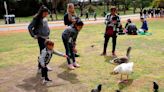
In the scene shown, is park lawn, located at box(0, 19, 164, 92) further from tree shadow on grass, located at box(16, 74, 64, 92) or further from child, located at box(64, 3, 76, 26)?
child, located at box(64, 3, 76, 26)

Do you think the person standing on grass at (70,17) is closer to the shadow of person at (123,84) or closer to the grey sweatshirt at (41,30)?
the grey sweatshirt at (41,30)

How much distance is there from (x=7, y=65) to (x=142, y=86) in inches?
198

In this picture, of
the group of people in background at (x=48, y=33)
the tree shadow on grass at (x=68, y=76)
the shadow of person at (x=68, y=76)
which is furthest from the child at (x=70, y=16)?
the shadow of person at (x=68, y=76)

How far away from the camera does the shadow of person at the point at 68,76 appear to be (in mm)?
8750

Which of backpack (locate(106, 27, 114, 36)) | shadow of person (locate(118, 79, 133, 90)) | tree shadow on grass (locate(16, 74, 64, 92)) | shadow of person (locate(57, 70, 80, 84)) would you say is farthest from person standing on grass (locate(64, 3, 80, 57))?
shadow of person (locate(118, 79, 133, 90))

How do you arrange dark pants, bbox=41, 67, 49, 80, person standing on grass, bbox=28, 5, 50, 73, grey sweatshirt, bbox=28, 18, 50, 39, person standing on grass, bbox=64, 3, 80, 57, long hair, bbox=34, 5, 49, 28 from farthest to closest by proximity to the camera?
1. person standing on grass, bbox=64, 3, 80, 57
2. grey sweatshirt, bbox=28, 18, 50, 39
3. person standing on grass, bbox=28, 5, 50, 73
4. long hair, bbox=34, 5, 49, 28
5. dark pants, bbox=41, 67, 49, 80

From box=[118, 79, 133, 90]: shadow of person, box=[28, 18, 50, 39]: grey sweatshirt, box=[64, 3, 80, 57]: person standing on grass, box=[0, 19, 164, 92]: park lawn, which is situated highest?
box=[64, 3, 80, 57]: person standing on grass

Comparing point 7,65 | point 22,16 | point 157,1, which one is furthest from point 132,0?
point 7,65

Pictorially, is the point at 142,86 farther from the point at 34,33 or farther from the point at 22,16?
the point at 22,16

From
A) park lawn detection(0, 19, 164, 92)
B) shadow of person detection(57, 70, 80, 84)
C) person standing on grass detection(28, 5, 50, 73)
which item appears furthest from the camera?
person standing on grass detection(28, 5, 50, 73)

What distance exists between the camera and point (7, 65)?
11.0m

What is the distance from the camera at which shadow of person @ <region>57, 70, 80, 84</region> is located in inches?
344

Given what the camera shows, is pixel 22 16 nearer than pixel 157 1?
Yes

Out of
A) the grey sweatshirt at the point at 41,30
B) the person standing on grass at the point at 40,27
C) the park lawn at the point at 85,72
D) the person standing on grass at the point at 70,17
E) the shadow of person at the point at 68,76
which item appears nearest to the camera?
the park lawn at the point at 85,72
